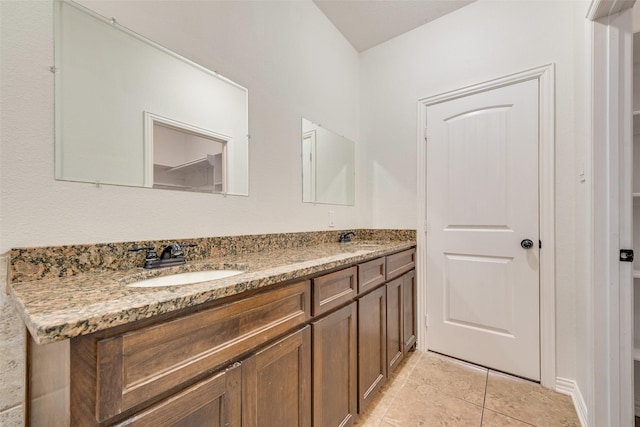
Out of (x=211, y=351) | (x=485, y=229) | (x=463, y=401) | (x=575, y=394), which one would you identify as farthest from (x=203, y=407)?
(x=575, y=394)

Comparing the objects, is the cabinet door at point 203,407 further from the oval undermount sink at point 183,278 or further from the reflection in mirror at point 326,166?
the reflection in mirror at point 326,166

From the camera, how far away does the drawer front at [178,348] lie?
52 centimetres

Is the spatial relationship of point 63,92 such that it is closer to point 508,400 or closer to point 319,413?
point 319,413

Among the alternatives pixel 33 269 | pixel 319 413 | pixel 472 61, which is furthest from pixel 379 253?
pixel 472 61

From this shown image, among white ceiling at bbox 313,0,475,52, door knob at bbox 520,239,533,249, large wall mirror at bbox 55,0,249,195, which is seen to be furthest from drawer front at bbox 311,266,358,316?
white ceiling at bbox 313,0,475,52

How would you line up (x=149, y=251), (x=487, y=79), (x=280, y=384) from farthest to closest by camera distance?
(x=487, y=79) < (x=149, y=251) < (x=280, y=384)

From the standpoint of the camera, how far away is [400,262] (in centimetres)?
192

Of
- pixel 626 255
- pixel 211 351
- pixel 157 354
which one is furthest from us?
pixel 626 255

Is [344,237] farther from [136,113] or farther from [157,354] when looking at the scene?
[157,354]

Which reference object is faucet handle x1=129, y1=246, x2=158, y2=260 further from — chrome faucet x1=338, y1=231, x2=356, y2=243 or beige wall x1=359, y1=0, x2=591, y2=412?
beige wall x1=359, y1=0, x2=591, y2=412

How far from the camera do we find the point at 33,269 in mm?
817

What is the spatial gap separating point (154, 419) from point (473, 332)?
6.96 feet

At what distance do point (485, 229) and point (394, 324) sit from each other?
98 centimetres

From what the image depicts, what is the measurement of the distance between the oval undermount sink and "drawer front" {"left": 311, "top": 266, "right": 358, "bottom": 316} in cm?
32
